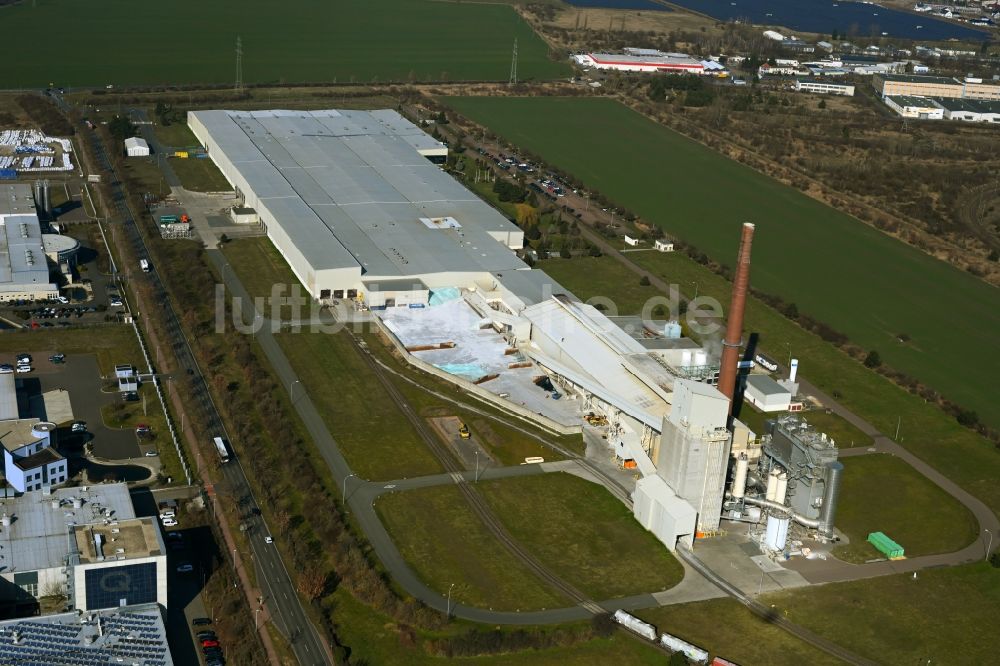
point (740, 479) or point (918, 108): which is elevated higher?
point (918, 108)

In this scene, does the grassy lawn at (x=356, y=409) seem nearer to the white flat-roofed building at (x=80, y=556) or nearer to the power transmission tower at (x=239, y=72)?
the white flat-roofed building at (x=80, y=556)

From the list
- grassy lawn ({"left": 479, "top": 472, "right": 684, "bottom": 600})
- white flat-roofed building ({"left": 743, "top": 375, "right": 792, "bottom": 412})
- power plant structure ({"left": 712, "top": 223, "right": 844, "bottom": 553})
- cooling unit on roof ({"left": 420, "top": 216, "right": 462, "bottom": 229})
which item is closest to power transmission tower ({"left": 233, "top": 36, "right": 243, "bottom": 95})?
cooling unit on roof ({"left": 420, "top": 216, "right": 462, "bottom": 229})

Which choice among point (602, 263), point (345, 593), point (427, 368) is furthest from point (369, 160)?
point (345, 593)

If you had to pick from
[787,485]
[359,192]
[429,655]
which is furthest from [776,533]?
[359,192]

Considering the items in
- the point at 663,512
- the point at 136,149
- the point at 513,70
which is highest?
the point at 513,70

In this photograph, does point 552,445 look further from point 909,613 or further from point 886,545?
point 909,613

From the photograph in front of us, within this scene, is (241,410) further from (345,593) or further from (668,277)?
(668,277)

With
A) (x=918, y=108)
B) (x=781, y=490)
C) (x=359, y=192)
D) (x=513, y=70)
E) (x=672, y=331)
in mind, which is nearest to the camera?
(x=781, y=490)
